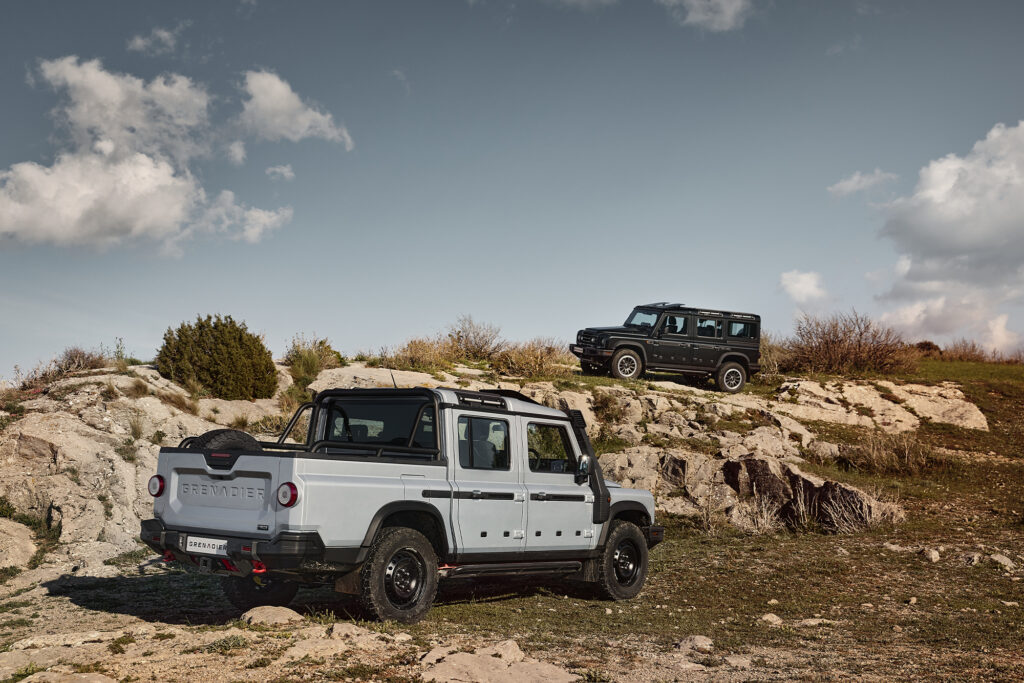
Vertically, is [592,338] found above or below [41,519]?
above

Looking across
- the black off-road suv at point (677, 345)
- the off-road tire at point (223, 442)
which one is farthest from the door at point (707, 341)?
the off-road tire at point (223, 442)

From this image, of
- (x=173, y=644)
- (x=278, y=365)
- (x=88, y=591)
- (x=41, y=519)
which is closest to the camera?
(x=173, y=644)

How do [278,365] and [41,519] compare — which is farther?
[278,365]

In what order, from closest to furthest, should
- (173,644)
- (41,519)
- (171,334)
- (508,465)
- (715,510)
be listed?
1. (173,644)
2. (508,465)
3. (41,519)
4. (715,510)
5. (171,334)

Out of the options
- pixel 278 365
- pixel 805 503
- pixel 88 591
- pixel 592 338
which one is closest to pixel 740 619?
pixel 805 503

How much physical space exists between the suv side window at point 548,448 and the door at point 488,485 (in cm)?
25

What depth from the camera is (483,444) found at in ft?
25.4

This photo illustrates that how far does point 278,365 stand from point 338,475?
16.6 m

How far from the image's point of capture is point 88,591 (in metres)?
9.48

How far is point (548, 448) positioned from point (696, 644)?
8.02 ft

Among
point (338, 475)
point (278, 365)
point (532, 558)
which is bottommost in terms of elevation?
point (532, 558)

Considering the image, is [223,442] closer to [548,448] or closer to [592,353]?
[548,448]

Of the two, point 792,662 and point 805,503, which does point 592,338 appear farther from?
point 792,662

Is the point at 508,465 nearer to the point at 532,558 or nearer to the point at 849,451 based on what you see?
the point at 532,558
